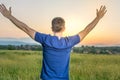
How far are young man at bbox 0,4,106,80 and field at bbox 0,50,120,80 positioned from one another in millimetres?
3434

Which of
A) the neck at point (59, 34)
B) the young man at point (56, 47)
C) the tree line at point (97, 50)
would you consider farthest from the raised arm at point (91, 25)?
the tree line at point (97, 50)

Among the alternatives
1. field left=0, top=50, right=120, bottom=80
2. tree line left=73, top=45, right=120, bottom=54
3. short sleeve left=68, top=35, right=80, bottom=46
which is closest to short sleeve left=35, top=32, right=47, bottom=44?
short sleeve left=68, top=35, right=80, bottom=46

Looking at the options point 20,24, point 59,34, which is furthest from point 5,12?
point 59,34

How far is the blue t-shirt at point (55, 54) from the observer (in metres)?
2.98

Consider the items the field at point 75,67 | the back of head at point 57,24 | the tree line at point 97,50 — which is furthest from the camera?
the tree line at point 97,50

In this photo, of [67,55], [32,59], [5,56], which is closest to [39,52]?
[32,59]

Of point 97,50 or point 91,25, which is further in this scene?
point 97,50

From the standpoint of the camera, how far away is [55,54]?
3.00 meters

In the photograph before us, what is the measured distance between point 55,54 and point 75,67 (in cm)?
367

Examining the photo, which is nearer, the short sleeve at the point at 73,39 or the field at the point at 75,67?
the short sleeve at the point at 73,39

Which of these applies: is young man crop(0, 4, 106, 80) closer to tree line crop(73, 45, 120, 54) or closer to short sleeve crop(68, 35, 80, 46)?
short sleeve crop(68, 35, 80, 46)

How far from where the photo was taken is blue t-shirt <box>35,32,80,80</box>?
2.98 meters

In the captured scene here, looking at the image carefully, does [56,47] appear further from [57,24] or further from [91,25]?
[91,25]

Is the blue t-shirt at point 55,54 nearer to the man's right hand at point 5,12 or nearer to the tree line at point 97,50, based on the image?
the man's right hand at point 5,12
